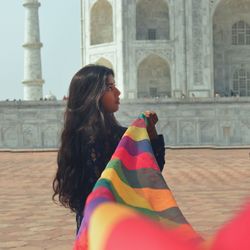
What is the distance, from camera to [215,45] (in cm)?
3155

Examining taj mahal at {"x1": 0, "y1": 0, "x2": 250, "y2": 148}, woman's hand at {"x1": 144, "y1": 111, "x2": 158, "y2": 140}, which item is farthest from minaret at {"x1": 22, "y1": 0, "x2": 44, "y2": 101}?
woman's hand at {"x1": 144, "y1": 111, "x2": 158, "y2": 140}

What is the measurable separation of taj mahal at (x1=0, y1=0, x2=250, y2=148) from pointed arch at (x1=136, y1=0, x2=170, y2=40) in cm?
5

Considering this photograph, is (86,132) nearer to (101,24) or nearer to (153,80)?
(153,80)

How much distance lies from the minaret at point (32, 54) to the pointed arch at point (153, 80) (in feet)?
17.5

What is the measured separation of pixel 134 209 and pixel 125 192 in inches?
4.0

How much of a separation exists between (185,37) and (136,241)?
1122 inches

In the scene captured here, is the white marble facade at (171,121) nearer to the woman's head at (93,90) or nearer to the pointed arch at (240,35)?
the pointed arch at (240,35)

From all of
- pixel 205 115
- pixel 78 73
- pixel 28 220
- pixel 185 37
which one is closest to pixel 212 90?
pixel 185 37

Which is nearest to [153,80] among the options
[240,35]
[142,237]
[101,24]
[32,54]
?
[101,24]

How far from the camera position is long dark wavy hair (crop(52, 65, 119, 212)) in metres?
2.25

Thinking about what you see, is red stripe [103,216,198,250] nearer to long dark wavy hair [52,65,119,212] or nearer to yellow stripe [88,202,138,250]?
yellow stripe [88,202,138,250]

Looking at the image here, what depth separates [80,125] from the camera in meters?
2.32

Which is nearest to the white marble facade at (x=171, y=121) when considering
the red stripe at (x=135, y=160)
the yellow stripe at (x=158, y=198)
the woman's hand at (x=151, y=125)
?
the woman's hand at (x=151, y=125)

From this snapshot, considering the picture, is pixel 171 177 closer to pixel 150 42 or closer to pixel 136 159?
pixel 136 159
